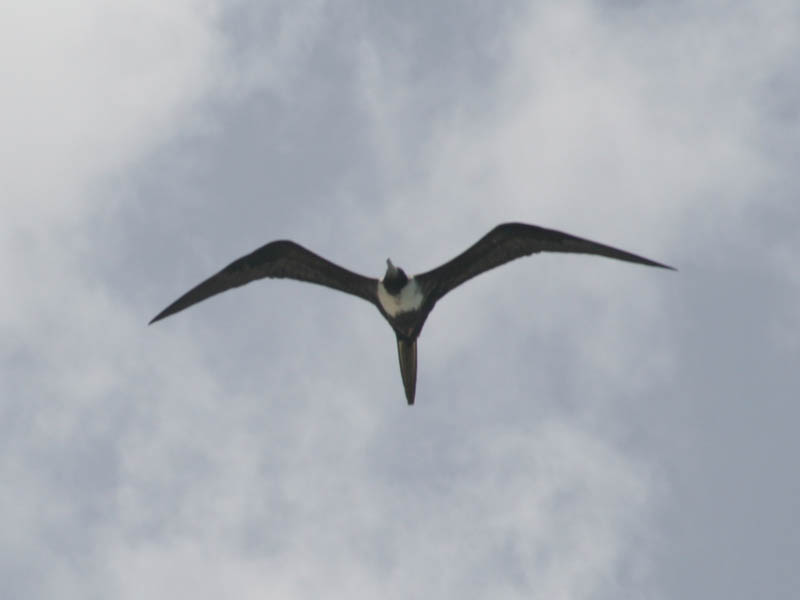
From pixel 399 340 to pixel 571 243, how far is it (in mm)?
3341

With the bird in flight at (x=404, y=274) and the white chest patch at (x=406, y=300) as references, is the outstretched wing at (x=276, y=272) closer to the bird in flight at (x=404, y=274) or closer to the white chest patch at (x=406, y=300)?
the bird in flight at (x=404, y=274)

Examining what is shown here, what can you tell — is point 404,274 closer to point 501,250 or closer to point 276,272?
point 501,250

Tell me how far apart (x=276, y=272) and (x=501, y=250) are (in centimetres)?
398

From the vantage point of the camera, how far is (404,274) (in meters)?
24.8

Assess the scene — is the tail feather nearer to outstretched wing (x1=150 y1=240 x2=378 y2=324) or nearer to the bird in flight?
the bird in flight

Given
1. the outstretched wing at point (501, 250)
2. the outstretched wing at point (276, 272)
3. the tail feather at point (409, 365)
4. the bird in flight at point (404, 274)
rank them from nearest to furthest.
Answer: the outstretched wing at point (501, 250), the bird in flight at point (404, 274), the tail feather at point (409, 365), the outstretched wing at point (276, 272)

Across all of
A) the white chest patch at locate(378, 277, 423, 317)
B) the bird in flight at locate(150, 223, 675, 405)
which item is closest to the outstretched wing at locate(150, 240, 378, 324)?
the bird in flight at locate(150, 223, 675, 405)

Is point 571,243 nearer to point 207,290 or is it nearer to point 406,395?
point 406,395

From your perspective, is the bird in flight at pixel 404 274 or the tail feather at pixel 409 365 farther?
the tail feather at pixel 409 365

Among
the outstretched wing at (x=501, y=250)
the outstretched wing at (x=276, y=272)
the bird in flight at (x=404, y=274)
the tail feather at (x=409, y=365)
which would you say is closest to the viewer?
the outstretched wing at (x=501, y=250)

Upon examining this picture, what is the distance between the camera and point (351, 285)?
25.5m

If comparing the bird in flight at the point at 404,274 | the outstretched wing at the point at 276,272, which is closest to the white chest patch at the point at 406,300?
the bird in flight at the point at 404,274

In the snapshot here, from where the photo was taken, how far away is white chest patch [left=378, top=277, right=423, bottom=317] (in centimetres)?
2466

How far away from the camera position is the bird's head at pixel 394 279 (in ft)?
80.7
